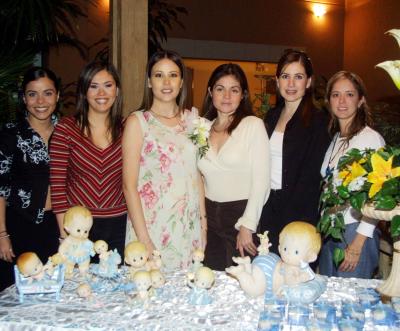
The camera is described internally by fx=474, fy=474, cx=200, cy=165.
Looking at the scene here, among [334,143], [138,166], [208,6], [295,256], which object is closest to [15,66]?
[138,166]

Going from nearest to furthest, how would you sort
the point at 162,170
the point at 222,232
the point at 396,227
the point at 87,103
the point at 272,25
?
1. the point at 396,227
2. the point at 162,170
3. the point at 87,103
4. the point at 222,232
5. the point at 272,25

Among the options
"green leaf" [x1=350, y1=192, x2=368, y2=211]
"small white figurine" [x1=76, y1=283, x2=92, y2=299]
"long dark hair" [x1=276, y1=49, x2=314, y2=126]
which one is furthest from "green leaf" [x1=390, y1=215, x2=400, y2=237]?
"long dark hair" [x1=276, y1=49, x2=314, y2=126]

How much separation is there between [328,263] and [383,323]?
38.5 inches

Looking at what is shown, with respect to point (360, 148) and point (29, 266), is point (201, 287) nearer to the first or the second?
point (29, 266)

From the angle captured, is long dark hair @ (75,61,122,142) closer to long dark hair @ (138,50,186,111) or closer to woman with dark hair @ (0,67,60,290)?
long dark hair @ (138,50,186,111)

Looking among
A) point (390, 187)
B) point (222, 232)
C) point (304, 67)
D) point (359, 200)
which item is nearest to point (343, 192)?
point (359, 200)

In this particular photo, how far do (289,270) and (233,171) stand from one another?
92cm

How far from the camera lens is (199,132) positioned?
2.24 m

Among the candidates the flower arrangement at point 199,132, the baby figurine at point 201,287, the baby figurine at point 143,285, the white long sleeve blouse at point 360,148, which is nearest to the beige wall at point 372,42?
the white long sleeve blouse at point 360,148

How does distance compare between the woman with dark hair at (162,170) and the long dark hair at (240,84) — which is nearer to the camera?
the woman with dark hair at (162,170)

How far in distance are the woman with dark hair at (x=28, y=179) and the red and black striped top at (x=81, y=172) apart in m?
0.21

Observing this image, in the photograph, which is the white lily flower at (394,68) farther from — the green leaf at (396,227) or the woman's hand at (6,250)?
the woman's hand at (6,250)

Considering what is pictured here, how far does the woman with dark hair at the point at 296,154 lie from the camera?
2430 millimetres

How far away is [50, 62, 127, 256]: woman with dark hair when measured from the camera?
222cm
